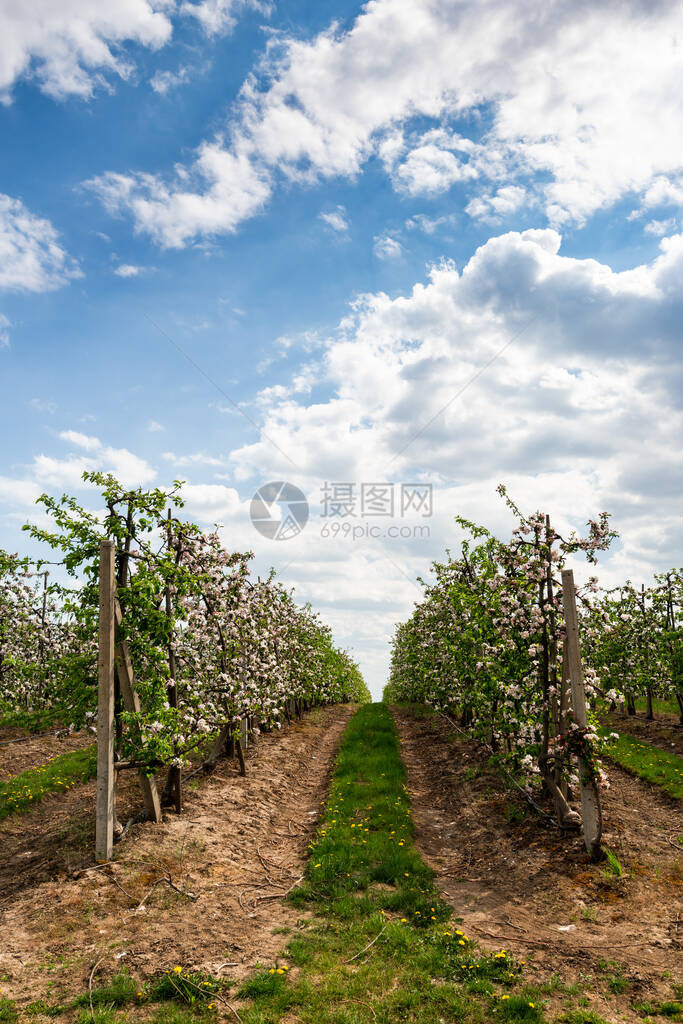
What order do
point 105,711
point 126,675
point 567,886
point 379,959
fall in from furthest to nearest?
point 126,675
point 105,711
point 567,886
point 379,959

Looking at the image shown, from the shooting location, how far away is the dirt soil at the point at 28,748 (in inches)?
768

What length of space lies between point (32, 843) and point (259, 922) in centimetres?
642

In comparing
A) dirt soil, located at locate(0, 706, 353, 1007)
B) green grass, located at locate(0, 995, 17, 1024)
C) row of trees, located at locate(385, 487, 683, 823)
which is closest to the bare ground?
row of trees, located at locate(385, 487, 683, 823)

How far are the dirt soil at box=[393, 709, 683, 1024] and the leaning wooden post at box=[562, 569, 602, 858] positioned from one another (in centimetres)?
50

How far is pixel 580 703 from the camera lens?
35.6ft

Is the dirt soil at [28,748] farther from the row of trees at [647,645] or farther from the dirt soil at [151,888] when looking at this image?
the row of trees at [647,645]

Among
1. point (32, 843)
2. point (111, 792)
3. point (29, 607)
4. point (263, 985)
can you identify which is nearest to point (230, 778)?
point (32, 843)

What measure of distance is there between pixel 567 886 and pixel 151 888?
6.73 meters

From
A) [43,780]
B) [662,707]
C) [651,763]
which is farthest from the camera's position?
[662,707]

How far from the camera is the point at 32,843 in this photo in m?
12.1

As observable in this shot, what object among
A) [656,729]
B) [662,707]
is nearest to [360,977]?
[656,729]

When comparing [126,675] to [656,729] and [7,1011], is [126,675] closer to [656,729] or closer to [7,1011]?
[7,1011]

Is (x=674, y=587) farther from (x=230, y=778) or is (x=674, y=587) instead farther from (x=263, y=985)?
(x=263, y=985)

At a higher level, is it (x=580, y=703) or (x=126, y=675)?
(x=126, y=675)
